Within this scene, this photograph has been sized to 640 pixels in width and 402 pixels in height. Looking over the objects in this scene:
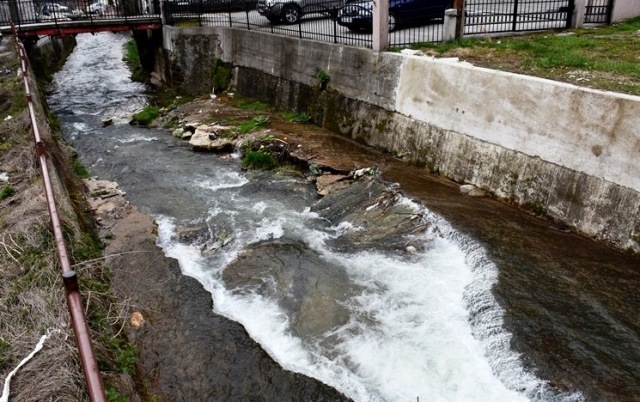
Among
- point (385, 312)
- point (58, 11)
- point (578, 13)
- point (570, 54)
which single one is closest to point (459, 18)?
point (570, 54)

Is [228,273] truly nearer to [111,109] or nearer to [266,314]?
[266,314]

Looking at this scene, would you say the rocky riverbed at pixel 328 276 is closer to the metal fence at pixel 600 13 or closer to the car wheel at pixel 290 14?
the metal fence at pixel 600 13

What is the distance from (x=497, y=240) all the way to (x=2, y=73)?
17.9m

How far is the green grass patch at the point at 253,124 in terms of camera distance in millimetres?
14867

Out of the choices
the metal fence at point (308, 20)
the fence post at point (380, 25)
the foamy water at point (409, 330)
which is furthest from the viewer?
the metal fence at point (308, 20)

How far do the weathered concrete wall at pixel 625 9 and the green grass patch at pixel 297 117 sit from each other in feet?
29.5

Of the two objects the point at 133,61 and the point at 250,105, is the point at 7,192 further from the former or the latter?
the point at 133,61

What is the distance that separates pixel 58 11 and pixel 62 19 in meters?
1.34

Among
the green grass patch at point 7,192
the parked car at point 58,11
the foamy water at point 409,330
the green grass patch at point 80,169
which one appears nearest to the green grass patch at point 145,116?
the green grass patch at point 80,169

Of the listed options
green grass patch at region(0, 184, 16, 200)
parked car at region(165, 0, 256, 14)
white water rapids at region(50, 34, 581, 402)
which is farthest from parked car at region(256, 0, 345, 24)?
green grass patch at region(0, 184, 16, 200)

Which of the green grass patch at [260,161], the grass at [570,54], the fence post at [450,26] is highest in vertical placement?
the fence post at [450,26]

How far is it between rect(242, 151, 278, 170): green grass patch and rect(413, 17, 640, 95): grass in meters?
4.67

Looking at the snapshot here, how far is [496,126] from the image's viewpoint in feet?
31.6

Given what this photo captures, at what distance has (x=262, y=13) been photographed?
18.9 metres
